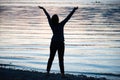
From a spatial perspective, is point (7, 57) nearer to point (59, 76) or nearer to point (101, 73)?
point (101, 73)

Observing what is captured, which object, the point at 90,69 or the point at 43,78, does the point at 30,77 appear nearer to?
the point at 43,78

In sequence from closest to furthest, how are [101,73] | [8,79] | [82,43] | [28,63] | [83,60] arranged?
[8,79], [101,73], [28,63], [83,60], [82,43]

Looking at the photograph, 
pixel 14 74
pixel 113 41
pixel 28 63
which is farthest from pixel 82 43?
pixel 14 74

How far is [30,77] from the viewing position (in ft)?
48.5

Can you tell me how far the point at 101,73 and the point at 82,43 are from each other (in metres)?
12.5

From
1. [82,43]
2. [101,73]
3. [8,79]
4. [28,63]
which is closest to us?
[8,79]

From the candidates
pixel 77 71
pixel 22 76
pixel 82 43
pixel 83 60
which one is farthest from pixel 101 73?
pixel 82 43

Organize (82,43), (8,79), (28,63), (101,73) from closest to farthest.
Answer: (8,79), (101,73), (28,63), (82,43)

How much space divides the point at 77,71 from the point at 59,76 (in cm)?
473

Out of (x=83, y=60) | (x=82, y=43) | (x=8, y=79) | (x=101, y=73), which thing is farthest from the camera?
(x=82, y=43)

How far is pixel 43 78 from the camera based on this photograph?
1459cm

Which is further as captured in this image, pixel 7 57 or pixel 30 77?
pixel 7 57

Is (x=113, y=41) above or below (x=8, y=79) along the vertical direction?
below

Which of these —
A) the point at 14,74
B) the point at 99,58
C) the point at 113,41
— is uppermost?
the point at 14,74
